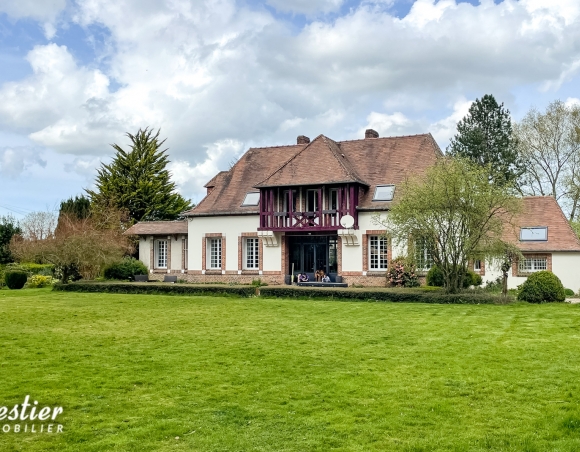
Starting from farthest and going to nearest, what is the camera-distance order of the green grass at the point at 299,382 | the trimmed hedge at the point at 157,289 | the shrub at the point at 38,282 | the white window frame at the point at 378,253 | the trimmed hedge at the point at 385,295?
1. the shrub at the point at 38,282
2. the white window frame at the point at 378,253
3. the trimmed hedge at the point at 157,289
4. the trimmed hedge at the point at 385,295
5. the green grass at the point at 299,382

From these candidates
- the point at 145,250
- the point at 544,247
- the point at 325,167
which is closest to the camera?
the point at 544,247

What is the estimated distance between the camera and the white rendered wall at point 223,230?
102 ft

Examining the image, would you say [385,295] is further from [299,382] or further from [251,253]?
[299,382]

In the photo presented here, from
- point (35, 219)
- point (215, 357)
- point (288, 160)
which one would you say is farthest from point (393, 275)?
point (35, 219)

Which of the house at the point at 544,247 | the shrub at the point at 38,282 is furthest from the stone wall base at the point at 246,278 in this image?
→ the shrub at the point at 38,282

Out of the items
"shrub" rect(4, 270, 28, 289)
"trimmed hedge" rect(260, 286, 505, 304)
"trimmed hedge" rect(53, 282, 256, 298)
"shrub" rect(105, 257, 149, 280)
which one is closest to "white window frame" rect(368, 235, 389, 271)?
"trimmed hedge" rect(260, 286, 505, 304)

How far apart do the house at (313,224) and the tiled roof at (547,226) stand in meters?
0.04

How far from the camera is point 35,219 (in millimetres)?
44688

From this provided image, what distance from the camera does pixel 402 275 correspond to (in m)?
26.8

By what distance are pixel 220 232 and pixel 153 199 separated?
48.3ft

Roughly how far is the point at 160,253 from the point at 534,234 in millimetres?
20121

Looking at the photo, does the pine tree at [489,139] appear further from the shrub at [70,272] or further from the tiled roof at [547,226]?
the shrub at [70,272]

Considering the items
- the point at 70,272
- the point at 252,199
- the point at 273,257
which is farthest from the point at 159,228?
the point at 273,257

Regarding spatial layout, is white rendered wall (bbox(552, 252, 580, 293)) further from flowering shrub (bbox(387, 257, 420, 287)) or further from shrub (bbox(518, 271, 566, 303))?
flowering shrub (bbox(387, 257, 420, 287))
